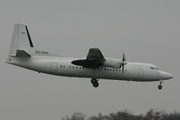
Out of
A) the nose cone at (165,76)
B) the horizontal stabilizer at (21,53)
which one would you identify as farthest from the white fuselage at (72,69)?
the nose cone at (165,76)

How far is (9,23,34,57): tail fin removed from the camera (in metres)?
62.5

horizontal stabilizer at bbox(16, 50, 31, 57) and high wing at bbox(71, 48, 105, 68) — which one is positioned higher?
horizontal stabilizer at bbox(16, 50, 31, 57)

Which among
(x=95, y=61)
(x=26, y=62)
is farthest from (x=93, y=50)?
(x=26, y=62)

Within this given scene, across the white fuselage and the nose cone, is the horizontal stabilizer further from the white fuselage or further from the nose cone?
the nose cone

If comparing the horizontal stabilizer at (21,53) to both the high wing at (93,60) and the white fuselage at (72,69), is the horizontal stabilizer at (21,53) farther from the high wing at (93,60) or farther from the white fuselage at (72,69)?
the high wing at (93,60)

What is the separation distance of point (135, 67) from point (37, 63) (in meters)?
8.09

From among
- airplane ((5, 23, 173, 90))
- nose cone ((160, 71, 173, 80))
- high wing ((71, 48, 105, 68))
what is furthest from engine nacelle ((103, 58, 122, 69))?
nose cone ((160, 71, 173, 80))

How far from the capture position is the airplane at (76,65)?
60787 mm

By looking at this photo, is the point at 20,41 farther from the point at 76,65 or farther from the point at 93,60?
the point at 93,60

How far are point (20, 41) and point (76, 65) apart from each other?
5.22 m

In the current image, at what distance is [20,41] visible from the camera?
206 feet

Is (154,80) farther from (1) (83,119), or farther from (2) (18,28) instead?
(2) (18,28)

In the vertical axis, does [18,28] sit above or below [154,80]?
above

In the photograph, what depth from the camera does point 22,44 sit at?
206ft
